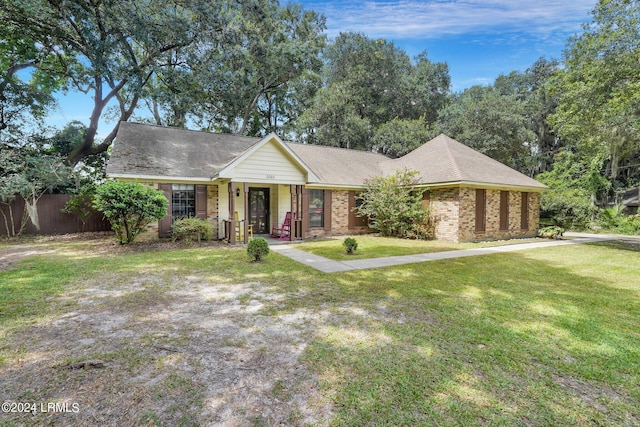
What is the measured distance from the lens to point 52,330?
12.2 feet

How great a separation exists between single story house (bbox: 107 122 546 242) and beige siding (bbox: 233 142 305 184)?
0.13 feet

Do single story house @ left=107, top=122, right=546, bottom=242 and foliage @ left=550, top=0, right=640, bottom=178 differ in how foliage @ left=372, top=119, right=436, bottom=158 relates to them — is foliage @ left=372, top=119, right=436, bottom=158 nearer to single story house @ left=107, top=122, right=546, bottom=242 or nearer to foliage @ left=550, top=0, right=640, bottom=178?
single story house @ left=107, top=122, right=546, bottom=242

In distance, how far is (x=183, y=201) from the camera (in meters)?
11.9

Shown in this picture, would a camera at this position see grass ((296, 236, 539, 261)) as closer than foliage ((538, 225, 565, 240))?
Yes

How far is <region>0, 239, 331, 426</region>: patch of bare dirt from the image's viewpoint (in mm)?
2295

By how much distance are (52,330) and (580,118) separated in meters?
16.6

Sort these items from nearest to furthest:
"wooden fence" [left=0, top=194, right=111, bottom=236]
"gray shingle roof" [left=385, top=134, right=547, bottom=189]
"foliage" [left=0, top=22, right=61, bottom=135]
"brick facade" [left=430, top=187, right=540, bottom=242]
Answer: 1. "wooden fence" [left=0, top=194, right=111, bottom=236]
2. "brick facade" [left=430, top=187, right=540, bottom=242]
3. "gray shingle roof" [left=385, top=134, right=547, bottom=189]
4. "foliage" [left=0, top=22, right=61, bottom=135]

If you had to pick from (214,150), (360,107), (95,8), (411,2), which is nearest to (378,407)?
(411,2)

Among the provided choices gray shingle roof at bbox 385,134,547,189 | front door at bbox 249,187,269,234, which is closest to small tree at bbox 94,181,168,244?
front door at bbox 249,187,269,234

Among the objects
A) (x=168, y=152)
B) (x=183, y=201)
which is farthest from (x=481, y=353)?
(x=168, y=152)

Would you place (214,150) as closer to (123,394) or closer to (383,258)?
(383,258)

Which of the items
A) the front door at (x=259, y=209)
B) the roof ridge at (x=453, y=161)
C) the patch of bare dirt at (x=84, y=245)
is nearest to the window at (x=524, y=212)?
the roof ridge at (x=453, y=161)

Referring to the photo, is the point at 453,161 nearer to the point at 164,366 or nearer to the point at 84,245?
the point at 164,366

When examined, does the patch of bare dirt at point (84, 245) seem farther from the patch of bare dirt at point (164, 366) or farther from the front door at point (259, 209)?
the patch of bare dirt at point (164, 366)
